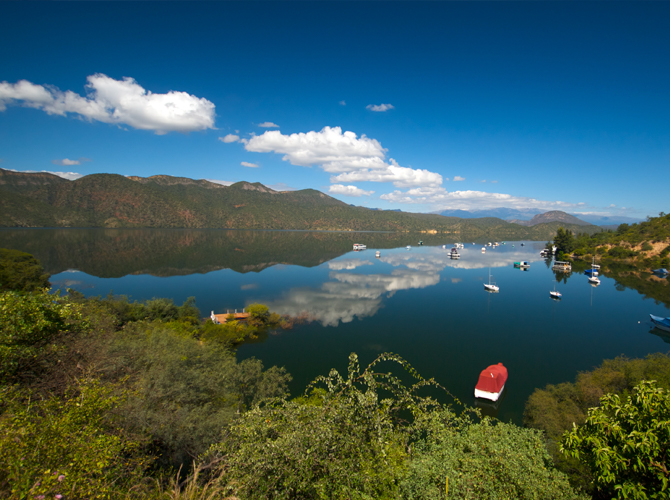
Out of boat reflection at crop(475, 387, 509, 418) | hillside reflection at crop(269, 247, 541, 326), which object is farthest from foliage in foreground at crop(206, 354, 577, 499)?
hillside reflection at crop(269, 247, 541, 326)

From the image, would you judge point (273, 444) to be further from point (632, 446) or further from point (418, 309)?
point (418, 309)

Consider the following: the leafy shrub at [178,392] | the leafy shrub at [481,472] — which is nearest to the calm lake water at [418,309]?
the leafy shrub at [178,392]

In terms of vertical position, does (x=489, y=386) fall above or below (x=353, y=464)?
below

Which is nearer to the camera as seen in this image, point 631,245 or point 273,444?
point 273,444

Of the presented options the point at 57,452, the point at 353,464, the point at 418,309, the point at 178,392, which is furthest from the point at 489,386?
the point at 57,452

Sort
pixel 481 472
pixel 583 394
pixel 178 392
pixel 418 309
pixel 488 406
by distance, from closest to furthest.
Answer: pixel 481 472
pixel 178 392
pixel 583 394
pixel 488 406
pixel 418 309

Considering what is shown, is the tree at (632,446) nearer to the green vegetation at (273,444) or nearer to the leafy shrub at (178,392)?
the green vegetation at (273,444)

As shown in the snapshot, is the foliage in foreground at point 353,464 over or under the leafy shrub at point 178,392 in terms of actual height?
over
